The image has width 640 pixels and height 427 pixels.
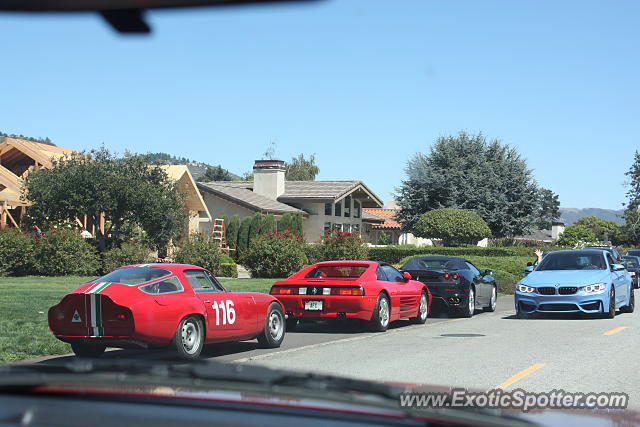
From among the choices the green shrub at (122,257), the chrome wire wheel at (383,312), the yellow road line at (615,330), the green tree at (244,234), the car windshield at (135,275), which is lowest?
the yellow road line at (615,330)

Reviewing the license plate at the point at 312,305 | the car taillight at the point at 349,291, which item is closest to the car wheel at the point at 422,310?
the car taillight at the point at 349,291

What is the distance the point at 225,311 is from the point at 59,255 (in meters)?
19.2

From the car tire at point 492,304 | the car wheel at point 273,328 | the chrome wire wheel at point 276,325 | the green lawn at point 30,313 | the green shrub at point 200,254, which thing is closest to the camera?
the green lawn at point 30,313

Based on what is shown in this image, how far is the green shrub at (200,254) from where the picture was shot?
30.9 meters

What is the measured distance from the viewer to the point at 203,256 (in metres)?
31.1

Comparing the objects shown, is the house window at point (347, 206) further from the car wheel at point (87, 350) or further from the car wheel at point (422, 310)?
the car wheel at point (87, 350)

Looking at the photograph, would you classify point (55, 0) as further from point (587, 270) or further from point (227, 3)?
point (587, 270)

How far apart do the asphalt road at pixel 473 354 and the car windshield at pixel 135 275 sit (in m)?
1.10

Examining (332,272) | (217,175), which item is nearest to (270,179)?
(332,272)

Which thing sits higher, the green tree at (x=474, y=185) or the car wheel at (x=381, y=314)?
the green tree at (x=474, y=185)

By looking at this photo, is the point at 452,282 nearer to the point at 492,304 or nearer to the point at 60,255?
the point at 492,304

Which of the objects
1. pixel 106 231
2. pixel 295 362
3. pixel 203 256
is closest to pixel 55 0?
pixel 295 362

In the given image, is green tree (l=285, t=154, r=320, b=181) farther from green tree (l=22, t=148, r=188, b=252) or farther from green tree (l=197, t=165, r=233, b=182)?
green tree (l=22, t=148, r=188, b=252)

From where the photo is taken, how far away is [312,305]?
1553 cm
